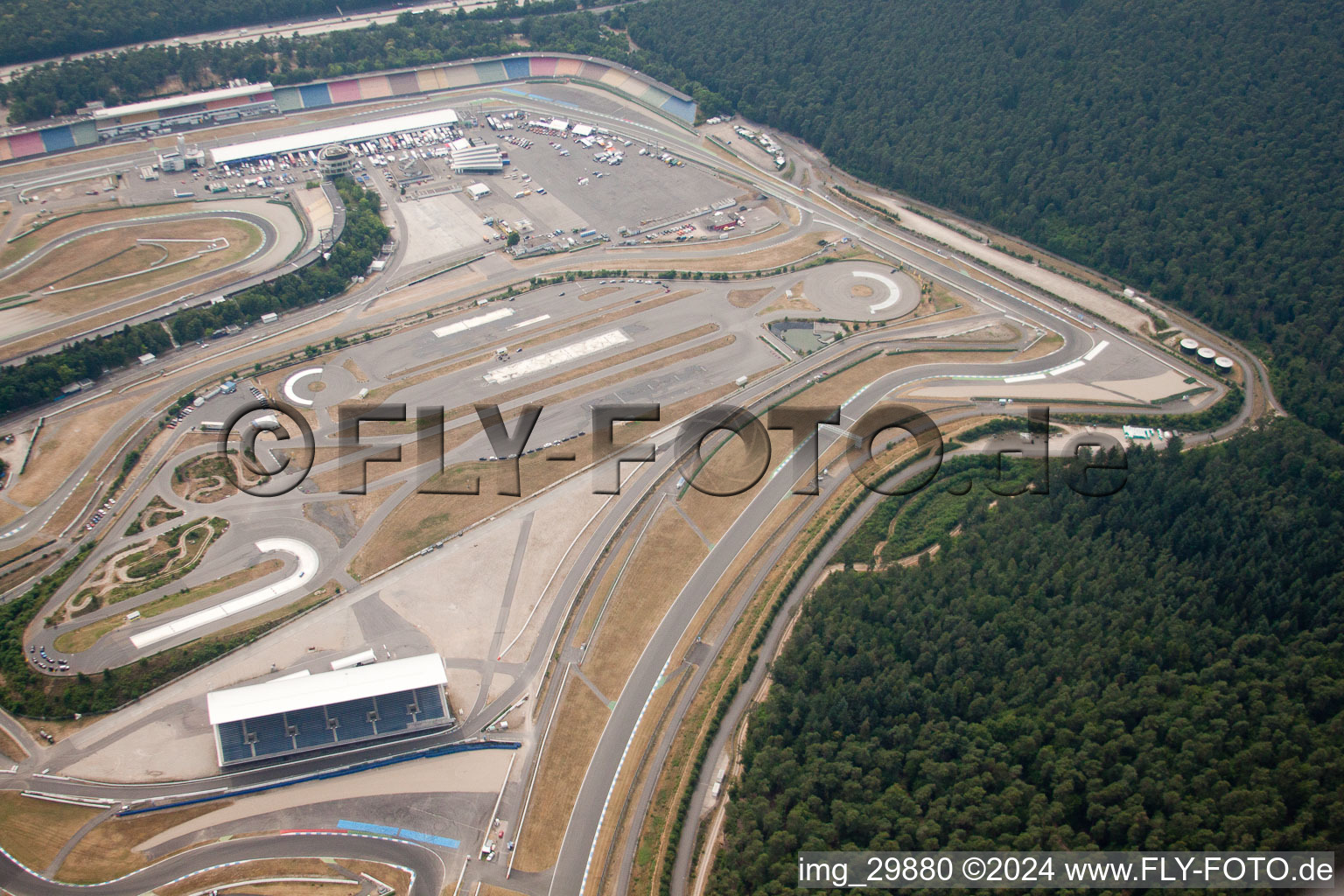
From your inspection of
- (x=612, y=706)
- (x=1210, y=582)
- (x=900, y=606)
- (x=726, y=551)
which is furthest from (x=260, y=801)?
(x=1210, y=582)

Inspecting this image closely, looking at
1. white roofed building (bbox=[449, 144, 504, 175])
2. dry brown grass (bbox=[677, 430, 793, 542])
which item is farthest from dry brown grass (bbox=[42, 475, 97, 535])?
white roofed building (bbox=[449, 144, 504, 175])

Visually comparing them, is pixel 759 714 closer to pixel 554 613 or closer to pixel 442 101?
pixel 554 613

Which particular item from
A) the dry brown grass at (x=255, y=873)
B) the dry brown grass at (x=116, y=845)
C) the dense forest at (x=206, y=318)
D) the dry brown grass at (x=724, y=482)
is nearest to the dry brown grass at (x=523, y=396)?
the dry brown grass at (x=724, y=482)

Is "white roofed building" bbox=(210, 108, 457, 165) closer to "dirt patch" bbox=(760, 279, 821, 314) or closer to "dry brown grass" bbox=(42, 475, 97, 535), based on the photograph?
"dry brown grass" bbox=(42, 475, 97, 535)

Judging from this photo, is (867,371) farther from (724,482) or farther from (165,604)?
(165,604)

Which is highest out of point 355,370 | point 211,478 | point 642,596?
point 355,370

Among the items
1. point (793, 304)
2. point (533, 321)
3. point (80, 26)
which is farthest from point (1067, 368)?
point (80, 26)
